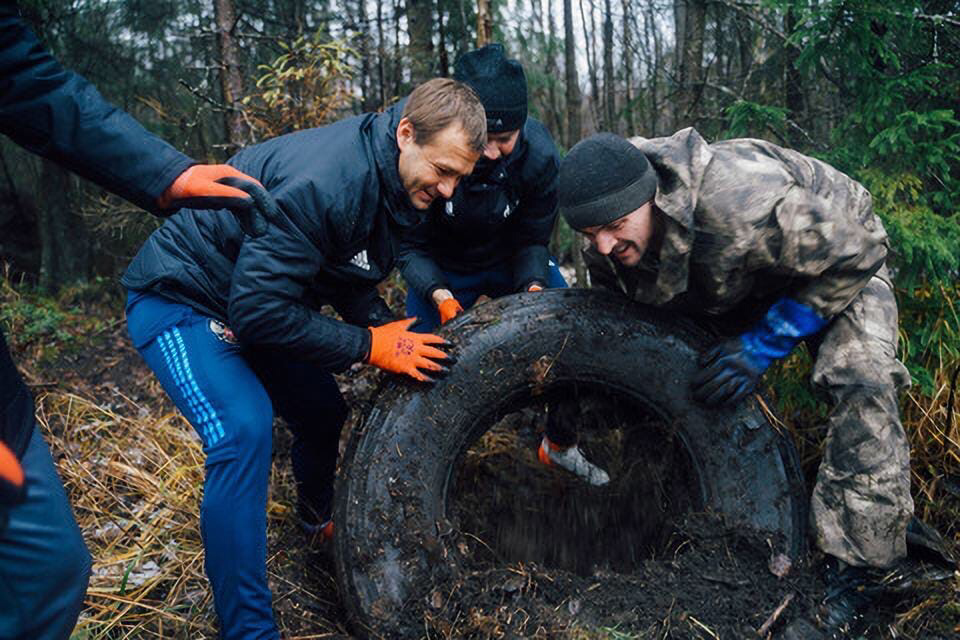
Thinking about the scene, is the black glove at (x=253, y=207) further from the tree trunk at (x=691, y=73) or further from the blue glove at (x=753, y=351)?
the tree trunk at (x=691, y=73)

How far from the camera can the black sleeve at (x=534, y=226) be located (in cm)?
375

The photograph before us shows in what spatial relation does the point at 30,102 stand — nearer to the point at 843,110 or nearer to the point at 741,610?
the point at 741,610

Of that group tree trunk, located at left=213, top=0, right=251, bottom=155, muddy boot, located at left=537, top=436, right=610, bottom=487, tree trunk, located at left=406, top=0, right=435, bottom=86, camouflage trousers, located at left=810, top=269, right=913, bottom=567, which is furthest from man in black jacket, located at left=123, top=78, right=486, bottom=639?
tree trunk, located at left=406, top=0, right=435, bottom=86

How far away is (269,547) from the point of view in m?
3.36

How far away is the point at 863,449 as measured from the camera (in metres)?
2.87

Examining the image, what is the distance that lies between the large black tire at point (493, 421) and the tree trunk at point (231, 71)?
3091mm

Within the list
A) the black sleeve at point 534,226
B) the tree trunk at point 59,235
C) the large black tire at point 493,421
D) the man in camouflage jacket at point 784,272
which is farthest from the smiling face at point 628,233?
the tree trunk at point 59,235

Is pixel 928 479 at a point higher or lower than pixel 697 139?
lower

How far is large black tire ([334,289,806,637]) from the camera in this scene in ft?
9.35

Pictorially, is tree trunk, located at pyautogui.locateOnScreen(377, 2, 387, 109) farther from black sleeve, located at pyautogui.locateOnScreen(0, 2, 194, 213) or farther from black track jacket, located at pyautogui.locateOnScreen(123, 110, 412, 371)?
black sleeve, located at pyautogui.locateOnScreen(0, 2, 194, 213)

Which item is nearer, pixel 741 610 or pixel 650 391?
pixel 741 610

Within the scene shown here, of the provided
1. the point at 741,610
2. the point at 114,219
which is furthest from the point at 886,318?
the point at 114,219

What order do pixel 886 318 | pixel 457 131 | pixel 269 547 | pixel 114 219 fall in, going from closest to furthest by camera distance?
1. pixel 457 131
2. pixel 886 318
3. pixel 269 547
4. pixel 114 219

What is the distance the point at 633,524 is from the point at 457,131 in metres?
2.14
